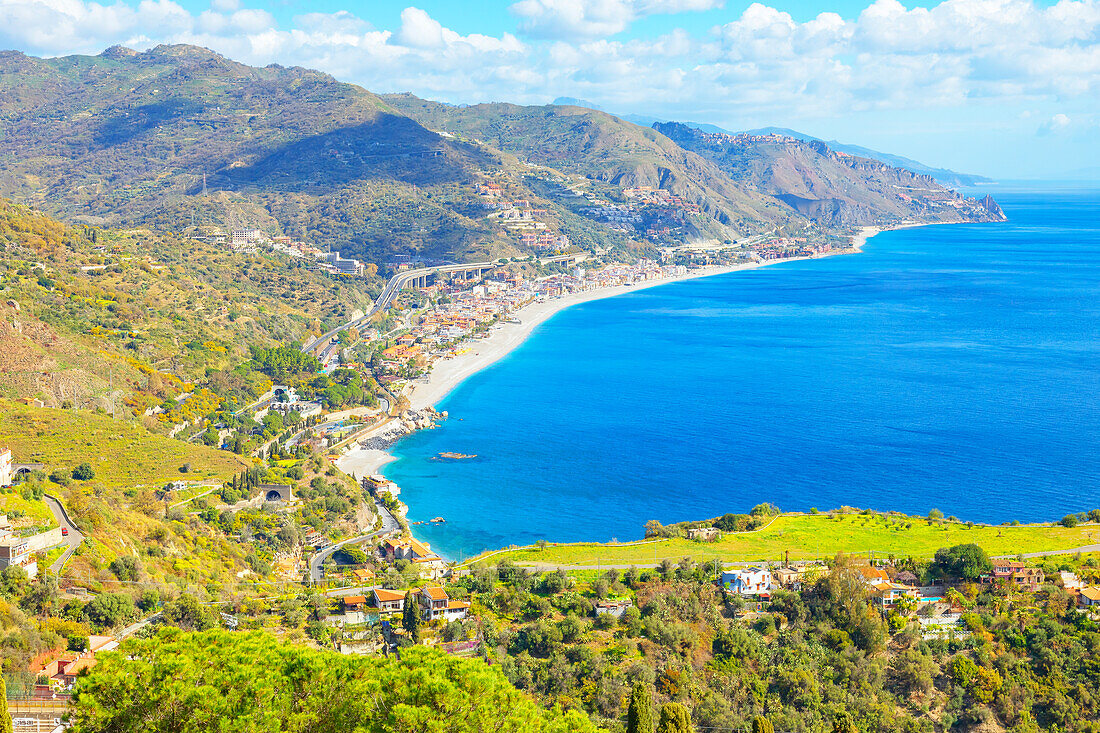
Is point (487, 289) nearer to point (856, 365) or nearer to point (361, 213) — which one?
point (361, 213)

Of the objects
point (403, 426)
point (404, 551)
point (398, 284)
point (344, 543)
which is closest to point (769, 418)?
point (403, 426)

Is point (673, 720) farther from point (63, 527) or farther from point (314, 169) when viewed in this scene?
Result: point (314, 169)

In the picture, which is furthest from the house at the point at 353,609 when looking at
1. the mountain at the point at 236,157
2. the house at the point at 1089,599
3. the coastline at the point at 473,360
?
the mountain at the point at 236,157

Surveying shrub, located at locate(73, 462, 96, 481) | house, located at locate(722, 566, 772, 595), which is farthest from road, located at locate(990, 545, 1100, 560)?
shrub, located at locate(73, 462, 96, 481)

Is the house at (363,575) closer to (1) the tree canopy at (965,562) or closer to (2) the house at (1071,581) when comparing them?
(1) the tree canopy at (965,562)

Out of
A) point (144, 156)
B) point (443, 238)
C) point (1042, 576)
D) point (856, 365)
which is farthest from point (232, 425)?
point (144, 156)

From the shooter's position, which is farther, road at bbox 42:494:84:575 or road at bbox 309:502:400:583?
road at bbox 309:502:400:583

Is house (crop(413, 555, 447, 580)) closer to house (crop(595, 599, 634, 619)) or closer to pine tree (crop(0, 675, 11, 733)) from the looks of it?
house (crop(595, 599, 634, 619))
